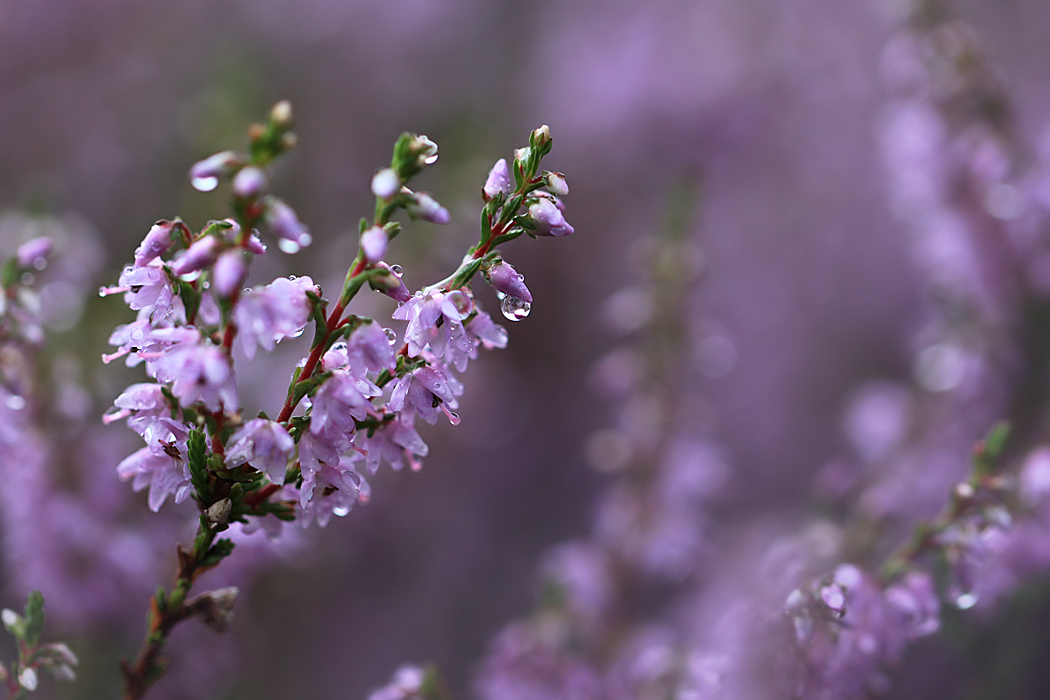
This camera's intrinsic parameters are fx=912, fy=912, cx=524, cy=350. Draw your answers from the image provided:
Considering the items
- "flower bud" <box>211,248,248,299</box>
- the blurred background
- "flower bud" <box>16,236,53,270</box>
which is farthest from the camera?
the blurred background

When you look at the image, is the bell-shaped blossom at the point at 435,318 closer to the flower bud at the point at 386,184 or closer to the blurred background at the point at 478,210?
the flower bud at the point at 386,184

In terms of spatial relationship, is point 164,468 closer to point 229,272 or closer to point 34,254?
point 229,272

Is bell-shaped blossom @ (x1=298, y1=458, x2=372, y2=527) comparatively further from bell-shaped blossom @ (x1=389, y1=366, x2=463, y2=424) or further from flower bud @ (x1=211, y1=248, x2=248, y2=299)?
flower bud @ (x1=211, y1=248, x2=248, y2=299)

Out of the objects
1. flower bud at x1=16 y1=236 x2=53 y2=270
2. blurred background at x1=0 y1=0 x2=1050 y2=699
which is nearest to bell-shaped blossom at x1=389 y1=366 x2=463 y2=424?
flower bud at x1=16 y1=236 x2=53 y2=270

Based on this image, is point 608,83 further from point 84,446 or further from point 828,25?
point 84,446

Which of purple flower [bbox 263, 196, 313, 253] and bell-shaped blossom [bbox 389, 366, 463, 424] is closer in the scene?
purple flower [bbox 263, 196, 313, 253]

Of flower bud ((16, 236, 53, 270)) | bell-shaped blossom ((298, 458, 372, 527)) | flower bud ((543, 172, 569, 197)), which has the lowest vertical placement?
bell-shaped blossom ((298, 458, 372, 527))

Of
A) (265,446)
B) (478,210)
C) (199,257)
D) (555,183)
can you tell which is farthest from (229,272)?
(478,210)
